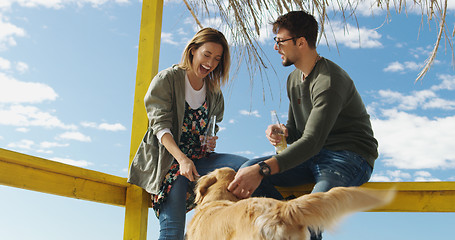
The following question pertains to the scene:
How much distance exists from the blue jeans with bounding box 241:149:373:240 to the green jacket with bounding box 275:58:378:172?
4 cm

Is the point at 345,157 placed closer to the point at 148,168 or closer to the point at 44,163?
the point at 148,168

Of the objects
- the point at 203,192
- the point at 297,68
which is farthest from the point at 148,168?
the point at 297,68

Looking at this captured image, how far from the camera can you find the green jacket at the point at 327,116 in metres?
1.85

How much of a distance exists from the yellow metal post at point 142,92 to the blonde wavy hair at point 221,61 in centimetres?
45

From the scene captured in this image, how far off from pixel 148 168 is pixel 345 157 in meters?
1.05

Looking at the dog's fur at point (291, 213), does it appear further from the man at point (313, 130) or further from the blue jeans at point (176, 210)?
the blue jeans at point (176, 210)

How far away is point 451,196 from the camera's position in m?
2.26

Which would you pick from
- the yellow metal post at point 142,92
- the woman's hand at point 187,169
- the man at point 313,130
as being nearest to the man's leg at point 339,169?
the man at point 313,130

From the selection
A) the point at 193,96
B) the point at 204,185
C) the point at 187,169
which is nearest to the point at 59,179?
the point at 187,169

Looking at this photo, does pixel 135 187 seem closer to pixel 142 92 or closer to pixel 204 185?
pixel 142 92

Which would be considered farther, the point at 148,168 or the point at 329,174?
the point at 148,168

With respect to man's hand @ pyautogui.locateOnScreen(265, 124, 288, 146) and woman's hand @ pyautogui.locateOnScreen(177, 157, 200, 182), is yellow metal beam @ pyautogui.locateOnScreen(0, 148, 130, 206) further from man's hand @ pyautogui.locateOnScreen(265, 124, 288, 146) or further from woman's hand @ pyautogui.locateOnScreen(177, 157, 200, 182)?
man's hand @ pyautogui.locateOnScreen(265, 124, 288, 146)

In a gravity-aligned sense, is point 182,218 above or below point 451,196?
below

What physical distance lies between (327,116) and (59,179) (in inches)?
56.7
